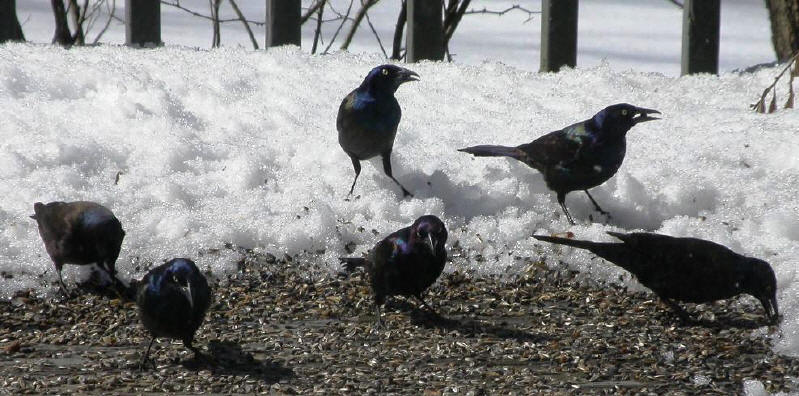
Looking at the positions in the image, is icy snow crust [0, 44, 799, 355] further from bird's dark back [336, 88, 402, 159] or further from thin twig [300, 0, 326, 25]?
thin twig [300, 0, 326, 25]

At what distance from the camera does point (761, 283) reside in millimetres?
4953

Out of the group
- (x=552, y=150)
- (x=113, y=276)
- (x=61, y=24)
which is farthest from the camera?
(x=61, y=24)

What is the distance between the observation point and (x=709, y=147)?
6887 mm

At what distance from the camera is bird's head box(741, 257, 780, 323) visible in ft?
16.2

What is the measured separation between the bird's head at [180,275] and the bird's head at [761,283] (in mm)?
2466

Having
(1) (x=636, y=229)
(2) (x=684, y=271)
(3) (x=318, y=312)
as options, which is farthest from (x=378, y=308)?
(1) (x=636, y=229)

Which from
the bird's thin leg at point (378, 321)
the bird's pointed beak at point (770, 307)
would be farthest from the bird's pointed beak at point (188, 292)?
the bird's pointed beak at point (770, 307)

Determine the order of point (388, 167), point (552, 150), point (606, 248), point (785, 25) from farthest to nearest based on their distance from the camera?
point (785, 25) → point (388, 167) → point (552, 150) → point (606, 248)

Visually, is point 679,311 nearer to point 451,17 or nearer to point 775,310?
point 775,310

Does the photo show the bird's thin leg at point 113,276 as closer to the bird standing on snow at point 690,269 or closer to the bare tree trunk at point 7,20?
the bird standing on snow at point 690,269

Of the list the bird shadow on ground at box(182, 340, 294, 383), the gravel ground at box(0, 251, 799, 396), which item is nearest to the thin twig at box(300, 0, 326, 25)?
the gravel ground at box(0, 251, 799, 396)

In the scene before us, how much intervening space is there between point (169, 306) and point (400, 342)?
1023 millimetres

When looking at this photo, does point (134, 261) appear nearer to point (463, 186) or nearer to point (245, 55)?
point (463, 186)

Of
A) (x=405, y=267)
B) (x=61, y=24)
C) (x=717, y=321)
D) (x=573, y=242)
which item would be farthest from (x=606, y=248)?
(x=61, y=24)
